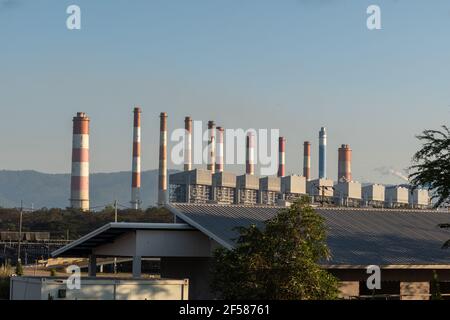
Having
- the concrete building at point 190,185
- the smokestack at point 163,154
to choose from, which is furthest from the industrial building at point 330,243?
the smokestack at point 163,154

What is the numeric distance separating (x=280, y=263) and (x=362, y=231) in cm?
1544

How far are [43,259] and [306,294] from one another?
230 feet

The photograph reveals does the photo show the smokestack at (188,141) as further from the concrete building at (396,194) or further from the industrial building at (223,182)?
the concrete building at (396,194)

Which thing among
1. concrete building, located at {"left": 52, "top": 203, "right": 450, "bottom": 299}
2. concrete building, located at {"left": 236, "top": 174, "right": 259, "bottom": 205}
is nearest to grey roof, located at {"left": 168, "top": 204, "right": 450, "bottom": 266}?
concrete building, located at {"left": 52, "top": 203, "right": 450, "bottom": 299}

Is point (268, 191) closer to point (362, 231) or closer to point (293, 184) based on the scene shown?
point (293, 184)

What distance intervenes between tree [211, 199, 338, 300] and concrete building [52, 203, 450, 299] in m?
6.48

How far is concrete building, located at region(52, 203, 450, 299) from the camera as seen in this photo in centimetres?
4131

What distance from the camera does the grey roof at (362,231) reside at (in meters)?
41.4

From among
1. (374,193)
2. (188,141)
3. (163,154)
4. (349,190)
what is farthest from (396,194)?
(163,154)

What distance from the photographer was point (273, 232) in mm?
31953

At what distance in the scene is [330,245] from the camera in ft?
137

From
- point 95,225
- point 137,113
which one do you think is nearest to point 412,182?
point 95,225
